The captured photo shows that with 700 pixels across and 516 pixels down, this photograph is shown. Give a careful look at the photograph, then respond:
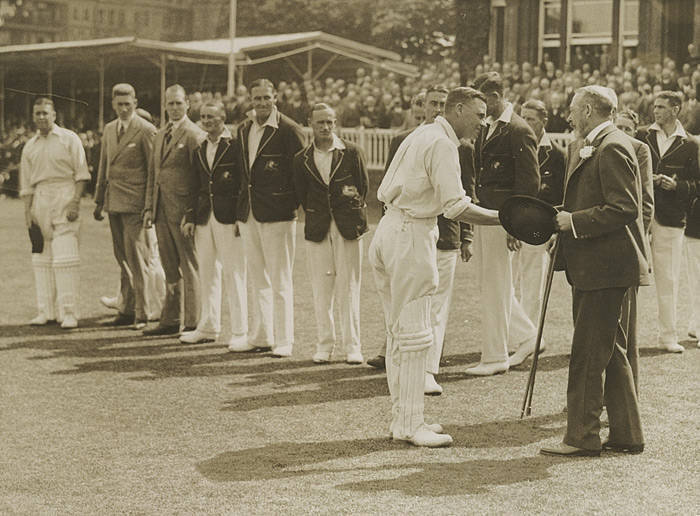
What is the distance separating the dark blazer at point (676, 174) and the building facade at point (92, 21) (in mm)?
33124

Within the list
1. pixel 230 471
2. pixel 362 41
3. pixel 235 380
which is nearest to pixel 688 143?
pixel 235 380

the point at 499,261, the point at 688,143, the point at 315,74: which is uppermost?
the point at 315,74

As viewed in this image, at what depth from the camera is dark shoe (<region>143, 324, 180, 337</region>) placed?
1181cm

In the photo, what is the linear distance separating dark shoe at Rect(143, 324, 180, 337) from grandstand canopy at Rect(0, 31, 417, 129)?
70.3 feet

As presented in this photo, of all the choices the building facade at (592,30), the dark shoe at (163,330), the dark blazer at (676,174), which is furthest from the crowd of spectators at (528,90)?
the dark blazer at (676,174)

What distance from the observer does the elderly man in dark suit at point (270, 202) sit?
416 inches

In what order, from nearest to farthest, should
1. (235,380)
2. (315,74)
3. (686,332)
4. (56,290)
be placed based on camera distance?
(235,380)
(686,332)
(56,290)
(315,74)

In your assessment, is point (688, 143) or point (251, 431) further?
point (688, 143)

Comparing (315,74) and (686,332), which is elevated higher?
(315,74)

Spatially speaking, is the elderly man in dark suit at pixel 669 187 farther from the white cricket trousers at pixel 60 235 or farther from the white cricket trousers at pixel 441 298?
the white cricket trousers at pixel 60 235

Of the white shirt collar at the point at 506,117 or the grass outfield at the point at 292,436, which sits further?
the white shirt collar at the point at 506,117

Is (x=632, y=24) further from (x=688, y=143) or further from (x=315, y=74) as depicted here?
(x=688, y=143)

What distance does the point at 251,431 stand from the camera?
25.4 feet

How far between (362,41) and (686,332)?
31.7 m
